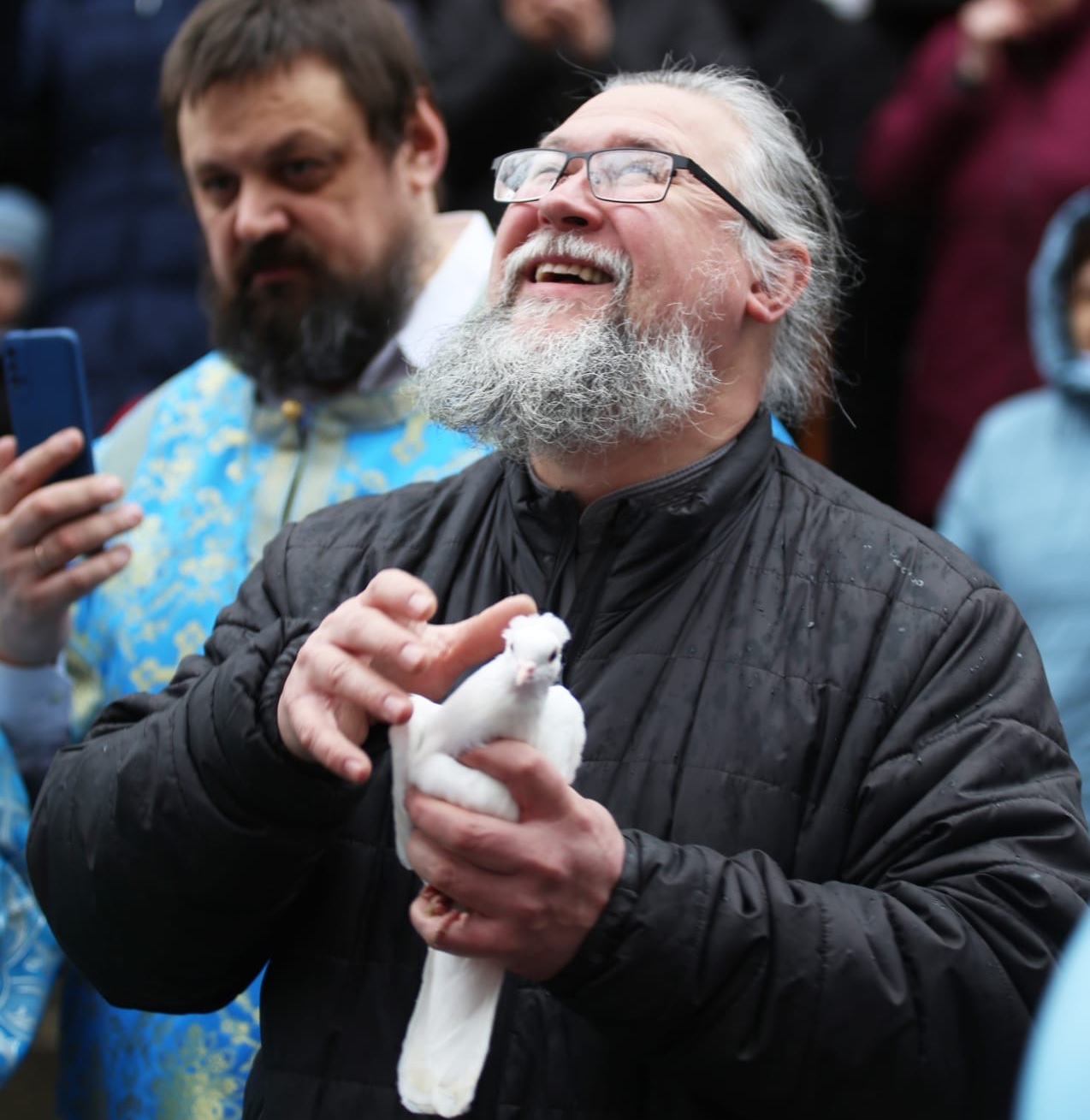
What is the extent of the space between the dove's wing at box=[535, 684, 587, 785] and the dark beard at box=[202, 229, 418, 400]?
1.45m

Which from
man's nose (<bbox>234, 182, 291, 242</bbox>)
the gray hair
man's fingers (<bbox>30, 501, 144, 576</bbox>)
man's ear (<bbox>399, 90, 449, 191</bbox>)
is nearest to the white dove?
the gray hair

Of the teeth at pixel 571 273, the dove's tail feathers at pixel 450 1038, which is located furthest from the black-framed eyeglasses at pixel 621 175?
the dove's tail feathers at pixel 450 1038

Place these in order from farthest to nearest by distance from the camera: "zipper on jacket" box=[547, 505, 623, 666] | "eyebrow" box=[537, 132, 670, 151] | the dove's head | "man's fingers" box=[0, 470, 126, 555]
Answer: "man's fingers" box=[0, 470, 126, 555] → "eyebrow" box=[537, 132, 670, 151] → "zipper on jacket" box=[547, 505, 623, 666] → the dove's head

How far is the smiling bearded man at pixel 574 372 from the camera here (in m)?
2.31

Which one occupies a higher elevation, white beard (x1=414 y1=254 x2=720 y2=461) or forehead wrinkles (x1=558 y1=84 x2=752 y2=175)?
forehead wrinkles (x1=558 y1=84 x2=752 y2=175)

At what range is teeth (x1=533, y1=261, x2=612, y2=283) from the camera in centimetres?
243

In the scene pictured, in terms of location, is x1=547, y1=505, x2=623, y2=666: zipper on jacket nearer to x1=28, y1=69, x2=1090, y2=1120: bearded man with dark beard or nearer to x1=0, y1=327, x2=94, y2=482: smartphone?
x1=28, y1=69, x2=1090, y2=1120: bearded man with dark beard

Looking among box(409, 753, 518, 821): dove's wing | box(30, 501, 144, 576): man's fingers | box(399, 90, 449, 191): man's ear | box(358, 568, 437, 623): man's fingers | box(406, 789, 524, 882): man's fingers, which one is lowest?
box(30, 501, 144, 576): man's fingers

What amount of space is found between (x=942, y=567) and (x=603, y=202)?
712 millimetres

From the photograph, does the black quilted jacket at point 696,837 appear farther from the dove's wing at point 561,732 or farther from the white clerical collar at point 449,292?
the white clerical collar at point 449,292

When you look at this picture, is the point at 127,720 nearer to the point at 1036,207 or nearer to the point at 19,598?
the point at 19,598

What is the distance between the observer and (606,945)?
6.05ft

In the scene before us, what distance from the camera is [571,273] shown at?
2439 millimetres

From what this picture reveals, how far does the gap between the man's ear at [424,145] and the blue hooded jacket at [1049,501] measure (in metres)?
1.44
